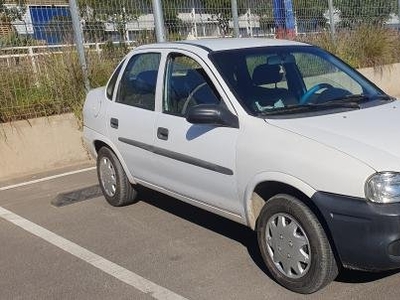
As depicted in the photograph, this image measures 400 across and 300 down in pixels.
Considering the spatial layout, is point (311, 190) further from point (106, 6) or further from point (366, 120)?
point (106, 6)

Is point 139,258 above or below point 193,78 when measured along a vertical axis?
below

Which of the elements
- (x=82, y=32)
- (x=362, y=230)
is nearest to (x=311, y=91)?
(x=362, y=230)

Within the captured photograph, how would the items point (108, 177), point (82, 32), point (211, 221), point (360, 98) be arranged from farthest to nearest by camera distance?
point (82, 32), point (108, 177), point (211, 221), point (360, 98)

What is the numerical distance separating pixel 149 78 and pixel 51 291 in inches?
83.0

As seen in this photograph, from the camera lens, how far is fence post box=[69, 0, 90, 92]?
9.02 meters

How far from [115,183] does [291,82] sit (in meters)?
→ 2.23

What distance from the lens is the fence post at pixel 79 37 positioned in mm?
9023

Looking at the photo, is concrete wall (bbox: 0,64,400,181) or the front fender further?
concrete wall (bbox: 0,64,400,181)

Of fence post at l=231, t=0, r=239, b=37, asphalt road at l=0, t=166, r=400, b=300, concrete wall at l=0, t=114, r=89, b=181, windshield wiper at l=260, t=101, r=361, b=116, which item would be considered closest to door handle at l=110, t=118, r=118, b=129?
asphalt road at l=0, t=166, r=400, b=300

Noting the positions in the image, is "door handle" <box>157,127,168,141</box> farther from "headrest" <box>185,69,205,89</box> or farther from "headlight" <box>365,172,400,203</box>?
"headlight" <box>365,172,400,203</box>

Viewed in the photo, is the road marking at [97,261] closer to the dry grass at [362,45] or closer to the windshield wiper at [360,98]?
the windshield wiper at [360,98]

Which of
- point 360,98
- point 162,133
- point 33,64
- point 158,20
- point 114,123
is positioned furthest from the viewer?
point 158,20

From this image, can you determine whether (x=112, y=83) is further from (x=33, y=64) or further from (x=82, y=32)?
(x=82, y=32)

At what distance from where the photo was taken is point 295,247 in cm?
386
